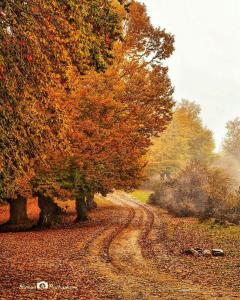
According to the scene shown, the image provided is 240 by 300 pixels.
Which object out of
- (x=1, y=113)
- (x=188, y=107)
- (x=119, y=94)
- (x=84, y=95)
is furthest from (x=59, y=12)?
(x=188, y=107)

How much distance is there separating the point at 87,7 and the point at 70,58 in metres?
1.27

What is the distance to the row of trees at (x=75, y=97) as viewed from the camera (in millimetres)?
8875

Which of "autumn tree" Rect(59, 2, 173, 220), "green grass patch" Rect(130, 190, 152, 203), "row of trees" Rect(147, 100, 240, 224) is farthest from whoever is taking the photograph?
"green grass patch" Rect(130, 190, 152, 203)

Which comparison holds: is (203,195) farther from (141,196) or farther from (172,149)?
(172,149)

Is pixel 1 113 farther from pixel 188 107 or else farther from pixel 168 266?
pixel 188 107

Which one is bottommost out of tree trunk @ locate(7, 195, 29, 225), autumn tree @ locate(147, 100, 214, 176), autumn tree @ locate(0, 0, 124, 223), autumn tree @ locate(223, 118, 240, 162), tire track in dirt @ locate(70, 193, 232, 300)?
tire track in dirt @ locate(70, 193, 232, 300)

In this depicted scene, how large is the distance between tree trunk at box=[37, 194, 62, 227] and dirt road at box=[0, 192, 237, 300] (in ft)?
8.94

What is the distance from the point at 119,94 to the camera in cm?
2372

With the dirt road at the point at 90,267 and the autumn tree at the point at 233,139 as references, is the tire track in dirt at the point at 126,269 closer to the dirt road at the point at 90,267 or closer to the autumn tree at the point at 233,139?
the dirt road at the point at 90,267

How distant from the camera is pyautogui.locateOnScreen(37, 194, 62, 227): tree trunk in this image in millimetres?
24516

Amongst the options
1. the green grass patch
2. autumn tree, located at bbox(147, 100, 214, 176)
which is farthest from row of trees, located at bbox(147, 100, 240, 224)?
the green grass patch

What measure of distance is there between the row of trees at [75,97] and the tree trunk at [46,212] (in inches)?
2.4

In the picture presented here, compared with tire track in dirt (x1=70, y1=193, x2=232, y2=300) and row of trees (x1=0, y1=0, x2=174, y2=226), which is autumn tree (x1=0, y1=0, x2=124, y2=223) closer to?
row of trees (x1=0, y1=0, x2=174, y2=226)

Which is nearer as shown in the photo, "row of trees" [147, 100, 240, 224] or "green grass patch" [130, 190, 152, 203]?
"row of trees" [147, 100, 240, 224]
